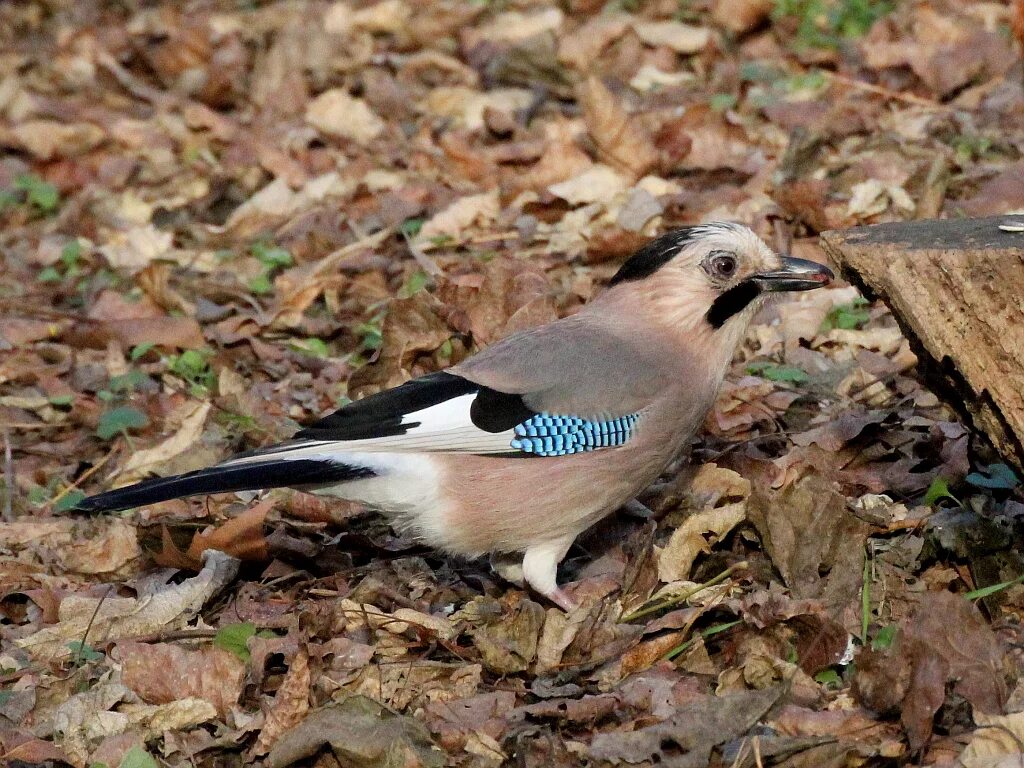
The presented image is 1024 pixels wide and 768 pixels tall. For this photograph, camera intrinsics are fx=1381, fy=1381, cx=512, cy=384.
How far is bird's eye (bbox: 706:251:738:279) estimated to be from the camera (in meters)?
4.45

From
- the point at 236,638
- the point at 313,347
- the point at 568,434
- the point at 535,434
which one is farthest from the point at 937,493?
the point at 313,347

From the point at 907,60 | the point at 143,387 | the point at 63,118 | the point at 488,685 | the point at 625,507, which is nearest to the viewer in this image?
the point at 488,685

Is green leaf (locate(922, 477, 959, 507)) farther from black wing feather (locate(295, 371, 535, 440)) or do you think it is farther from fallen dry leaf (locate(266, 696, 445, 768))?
fallen dry leaf (locate(266, 696, 445, 768))

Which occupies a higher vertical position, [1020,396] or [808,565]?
[1020,396]

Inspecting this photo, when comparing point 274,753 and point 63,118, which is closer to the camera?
point 274,753

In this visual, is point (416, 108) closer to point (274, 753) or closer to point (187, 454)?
point (187, 454)

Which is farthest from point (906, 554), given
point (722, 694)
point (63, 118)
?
point (63, 118)

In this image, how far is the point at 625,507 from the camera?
15.9 feet

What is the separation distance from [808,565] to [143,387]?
3.12 metres

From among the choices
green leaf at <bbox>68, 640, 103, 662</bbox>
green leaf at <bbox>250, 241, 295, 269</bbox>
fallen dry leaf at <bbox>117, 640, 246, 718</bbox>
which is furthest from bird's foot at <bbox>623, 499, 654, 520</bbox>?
green leaf at <bbox>250, 241, 295, 269</bbox>

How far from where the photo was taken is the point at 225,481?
13.5ft

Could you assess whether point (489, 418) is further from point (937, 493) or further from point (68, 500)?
point (68, 500)

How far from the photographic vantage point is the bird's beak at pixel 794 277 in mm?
4355

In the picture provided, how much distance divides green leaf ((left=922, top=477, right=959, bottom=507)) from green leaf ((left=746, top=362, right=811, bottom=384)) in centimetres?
95
